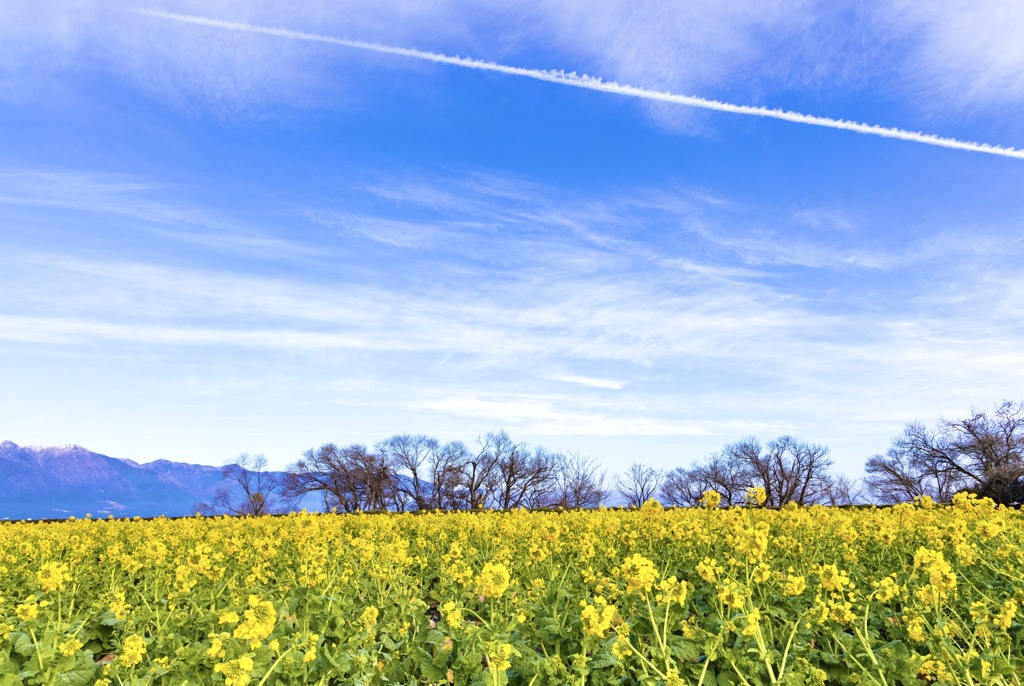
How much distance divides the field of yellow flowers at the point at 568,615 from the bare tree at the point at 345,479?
6836 cm

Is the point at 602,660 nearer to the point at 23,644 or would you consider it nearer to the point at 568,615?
the point at 568,615

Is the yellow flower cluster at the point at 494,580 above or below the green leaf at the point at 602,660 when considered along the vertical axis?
above

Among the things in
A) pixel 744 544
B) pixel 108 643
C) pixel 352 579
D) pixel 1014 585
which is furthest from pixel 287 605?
pixel 1014 585

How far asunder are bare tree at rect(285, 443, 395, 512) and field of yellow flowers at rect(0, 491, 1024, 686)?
68362 millimetres

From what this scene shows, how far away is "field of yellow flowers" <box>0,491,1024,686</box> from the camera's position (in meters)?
4.94

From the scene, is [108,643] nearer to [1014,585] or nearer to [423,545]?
[423,545]

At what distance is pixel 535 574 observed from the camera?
336 inches

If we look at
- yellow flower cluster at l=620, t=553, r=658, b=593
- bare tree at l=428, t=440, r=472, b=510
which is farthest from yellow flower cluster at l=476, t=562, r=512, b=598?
bare tree at l=428, t=440, r=472, b=510

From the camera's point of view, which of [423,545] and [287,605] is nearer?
[287,605]

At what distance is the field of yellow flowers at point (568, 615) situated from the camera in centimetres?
494

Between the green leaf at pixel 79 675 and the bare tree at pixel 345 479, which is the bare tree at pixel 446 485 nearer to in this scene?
the bare tree at pixel 345 479

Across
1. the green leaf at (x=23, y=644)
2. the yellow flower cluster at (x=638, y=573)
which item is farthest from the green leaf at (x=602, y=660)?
the green leaf at (x=23, y=644)

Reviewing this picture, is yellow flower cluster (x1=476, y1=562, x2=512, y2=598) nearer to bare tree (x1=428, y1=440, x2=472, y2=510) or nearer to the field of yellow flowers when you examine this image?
the field of yellow flowers

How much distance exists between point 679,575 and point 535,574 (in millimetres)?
2128
